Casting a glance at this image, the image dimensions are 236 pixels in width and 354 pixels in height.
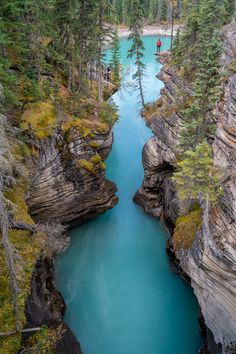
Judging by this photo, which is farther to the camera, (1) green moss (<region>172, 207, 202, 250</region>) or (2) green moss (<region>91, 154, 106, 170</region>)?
(2) green moss (<region>91, 154, 106, 170</region>)

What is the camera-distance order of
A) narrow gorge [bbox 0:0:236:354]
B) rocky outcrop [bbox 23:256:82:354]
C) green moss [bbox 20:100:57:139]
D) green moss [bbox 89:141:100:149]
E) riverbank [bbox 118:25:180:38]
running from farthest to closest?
riverbank [bbox 118:25:180:38] → green moss [bbox 89:141:100:149] → green moss [bbox 20:100:57:139] → narrow gorge [bbox 0:0:236:354] → rocky outcrop [bbox 23:256:82:354]

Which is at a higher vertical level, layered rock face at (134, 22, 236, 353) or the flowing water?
layered rock face at (134, 22, 236, 353)

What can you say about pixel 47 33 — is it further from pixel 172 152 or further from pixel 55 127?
pixel 172 152

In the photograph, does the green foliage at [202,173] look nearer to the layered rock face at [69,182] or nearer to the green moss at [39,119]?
the layered rock face at [69,182]

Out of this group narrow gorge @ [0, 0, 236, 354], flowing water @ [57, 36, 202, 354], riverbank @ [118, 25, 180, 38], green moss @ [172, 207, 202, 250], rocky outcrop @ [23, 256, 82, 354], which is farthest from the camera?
riverbank @ [118, 25, 180, 38]

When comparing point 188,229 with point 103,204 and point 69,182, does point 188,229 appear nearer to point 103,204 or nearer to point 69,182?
point 69,182

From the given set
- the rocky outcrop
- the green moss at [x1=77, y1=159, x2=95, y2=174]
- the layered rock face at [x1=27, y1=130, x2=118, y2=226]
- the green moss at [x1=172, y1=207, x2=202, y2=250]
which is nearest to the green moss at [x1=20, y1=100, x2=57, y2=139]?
the layered rock face at [x1=27, y1=130, x2=118, y2=226]

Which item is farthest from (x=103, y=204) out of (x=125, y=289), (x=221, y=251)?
(x=221, y=251)

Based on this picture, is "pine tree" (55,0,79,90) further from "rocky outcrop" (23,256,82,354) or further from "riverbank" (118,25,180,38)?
"riverbank" (118,25,180,38)

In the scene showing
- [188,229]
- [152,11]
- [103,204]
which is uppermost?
[152,11]
